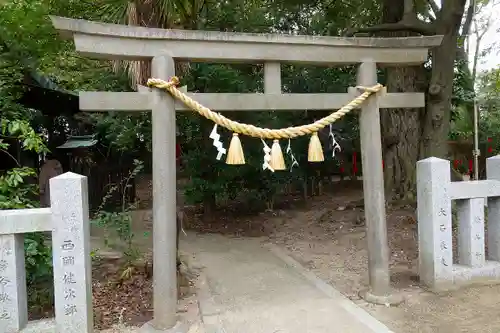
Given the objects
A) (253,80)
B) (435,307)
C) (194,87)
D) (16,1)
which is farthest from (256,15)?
(435,307)

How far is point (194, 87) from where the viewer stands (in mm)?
8734

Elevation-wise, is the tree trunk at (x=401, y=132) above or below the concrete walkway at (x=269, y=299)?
above

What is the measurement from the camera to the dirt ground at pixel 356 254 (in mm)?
4086

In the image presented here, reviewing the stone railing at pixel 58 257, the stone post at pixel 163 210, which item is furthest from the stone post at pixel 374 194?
the stone railing at pixel 58 257

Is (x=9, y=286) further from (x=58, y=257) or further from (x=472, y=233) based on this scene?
(x=472, y=233)

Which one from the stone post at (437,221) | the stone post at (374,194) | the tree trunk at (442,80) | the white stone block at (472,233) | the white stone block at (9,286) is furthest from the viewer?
the tree trunk at (442,80)

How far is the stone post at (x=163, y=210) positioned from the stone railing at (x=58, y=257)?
64 cm

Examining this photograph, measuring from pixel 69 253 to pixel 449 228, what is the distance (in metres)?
4.02

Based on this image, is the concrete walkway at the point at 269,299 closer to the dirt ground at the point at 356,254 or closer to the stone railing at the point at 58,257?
the dirt ground at the point at 356,254

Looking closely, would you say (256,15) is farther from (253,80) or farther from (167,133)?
(167,133)

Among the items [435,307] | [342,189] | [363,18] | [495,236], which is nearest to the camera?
[435,307]

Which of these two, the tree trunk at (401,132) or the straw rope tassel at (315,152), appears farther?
the tree trunk at (401,132)

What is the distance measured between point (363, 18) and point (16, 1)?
823cm

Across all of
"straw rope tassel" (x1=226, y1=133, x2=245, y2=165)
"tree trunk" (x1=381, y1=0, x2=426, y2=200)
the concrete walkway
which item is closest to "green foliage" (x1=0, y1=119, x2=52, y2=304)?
the concrete walkway
